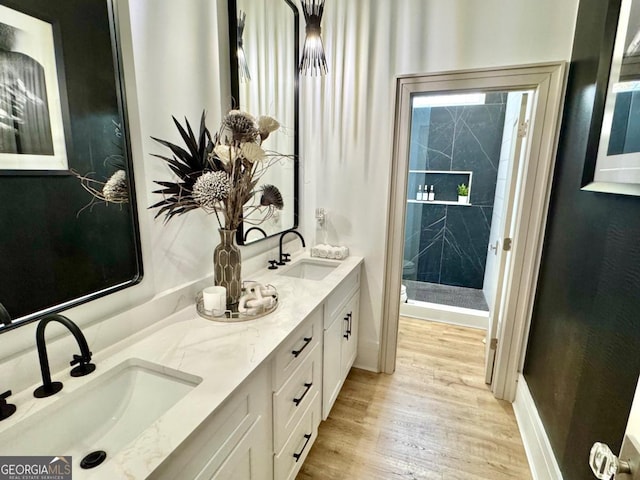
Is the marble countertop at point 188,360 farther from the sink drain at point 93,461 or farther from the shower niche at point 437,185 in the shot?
the shower niche at point 437,185

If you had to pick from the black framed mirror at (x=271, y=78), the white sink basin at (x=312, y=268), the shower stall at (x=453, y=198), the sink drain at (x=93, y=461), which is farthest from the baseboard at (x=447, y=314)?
the sink drain at (x=93, y=461)

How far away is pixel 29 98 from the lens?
2.86ft

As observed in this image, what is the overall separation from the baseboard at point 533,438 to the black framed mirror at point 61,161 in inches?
81.7

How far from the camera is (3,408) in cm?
79

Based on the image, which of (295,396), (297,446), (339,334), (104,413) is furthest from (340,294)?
(104,413)

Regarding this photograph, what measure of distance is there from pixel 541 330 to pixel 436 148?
110 inches

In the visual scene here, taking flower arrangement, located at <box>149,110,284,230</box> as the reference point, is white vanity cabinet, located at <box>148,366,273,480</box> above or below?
below

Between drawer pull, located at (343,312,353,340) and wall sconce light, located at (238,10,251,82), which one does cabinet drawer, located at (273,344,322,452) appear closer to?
drawer pull, located at (343,312,353,340)

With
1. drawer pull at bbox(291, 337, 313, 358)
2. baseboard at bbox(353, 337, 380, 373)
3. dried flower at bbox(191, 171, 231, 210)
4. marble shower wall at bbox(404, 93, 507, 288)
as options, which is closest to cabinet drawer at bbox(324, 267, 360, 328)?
drawer pull at bbox(291, 337, 313, 358)

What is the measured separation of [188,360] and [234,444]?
0.98ft

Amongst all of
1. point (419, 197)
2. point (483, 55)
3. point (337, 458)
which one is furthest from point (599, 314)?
point (419, 197)

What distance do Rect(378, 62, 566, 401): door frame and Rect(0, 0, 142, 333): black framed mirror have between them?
5.41 ft

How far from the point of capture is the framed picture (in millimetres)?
825

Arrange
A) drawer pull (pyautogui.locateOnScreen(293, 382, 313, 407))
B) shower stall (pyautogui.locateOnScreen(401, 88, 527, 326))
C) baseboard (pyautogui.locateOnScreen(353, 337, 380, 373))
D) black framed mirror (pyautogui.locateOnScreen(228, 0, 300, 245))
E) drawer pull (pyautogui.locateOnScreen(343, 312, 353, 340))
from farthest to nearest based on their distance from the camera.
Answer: shower stall (pyautogui.locateOnScreen(401, 88, 527, 326))
baseboard (pyautogui.locateOnScreen(353, 337, 380, 373))
drawer pull (pyautogui.locateOnScreen(343, 312, 353, 340))
black framed mirror (pyautogui.locateOnScreen(228, 0, 300, 245))
drawer pull (pyautogui.locateOnScreen(293, 382, 313, 407))
